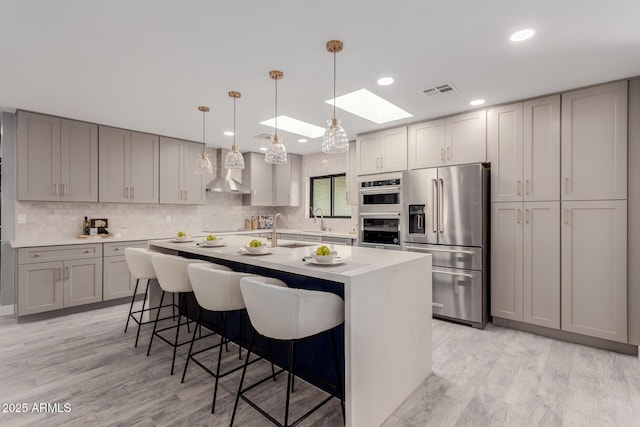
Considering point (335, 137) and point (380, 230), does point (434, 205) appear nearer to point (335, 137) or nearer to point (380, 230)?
point (380, 230)

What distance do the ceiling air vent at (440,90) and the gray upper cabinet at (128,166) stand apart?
13.0 feet

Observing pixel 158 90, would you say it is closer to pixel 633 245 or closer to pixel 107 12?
pixel 107 12

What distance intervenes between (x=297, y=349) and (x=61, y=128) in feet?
13.2

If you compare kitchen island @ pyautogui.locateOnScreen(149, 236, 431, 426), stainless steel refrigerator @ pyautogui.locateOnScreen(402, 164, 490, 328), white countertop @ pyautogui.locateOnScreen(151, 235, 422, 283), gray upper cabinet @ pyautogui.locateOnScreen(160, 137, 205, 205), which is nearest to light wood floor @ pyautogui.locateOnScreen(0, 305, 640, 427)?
kitchen island @ pyautogui.locateOnScreen(149, 236, 431, 426)

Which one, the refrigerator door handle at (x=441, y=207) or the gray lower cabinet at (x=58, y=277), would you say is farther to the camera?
the refrigerator door handle at (x=441, y=207)

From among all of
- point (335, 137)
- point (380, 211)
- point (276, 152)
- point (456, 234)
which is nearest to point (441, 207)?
point (456, 234)

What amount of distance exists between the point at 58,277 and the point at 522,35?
5.18 m

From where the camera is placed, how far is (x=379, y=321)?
6.13 ft

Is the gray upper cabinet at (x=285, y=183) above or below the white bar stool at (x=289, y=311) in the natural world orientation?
above

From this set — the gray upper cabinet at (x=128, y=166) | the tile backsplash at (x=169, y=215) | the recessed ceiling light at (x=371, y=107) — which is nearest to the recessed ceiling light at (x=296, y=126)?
the tile backsplash at (x=169, y=215)

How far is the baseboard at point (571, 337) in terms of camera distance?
2.81 metres

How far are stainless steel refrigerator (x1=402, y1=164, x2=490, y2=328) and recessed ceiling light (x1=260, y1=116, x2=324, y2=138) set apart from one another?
171 cm

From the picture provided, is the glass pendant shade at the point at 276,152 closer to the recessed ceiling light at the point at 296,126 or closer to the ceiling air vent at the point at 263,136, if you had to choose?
the recessed ceiling light at the point at 296,126

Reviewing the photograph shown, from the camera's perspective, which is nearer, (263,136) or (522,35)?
(522,35)
